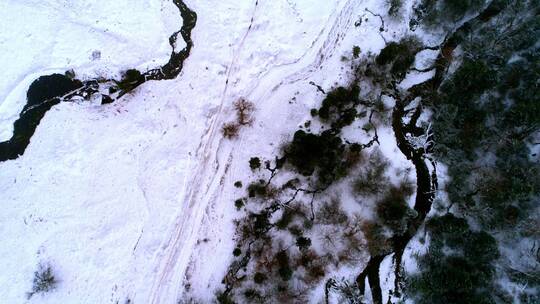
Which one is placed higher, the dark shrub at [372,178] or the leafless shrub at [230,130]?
the leafless shrub at [230,130]

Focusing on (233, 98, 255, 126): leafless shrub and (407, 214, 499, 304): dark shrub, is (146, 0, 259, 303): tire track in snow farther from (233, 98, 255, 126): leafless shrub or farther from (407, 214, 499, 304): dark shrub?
(407, 214, 499, 304): dark shrub

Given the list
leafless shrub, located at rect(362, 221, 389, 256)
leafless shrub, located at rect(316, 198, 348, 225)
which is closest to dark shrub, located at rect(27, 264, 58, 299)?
leafless shrub, located at rect(316, 198, 348, 225)

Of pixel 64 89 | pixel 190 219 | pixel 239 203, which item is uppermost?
pixel 64 89

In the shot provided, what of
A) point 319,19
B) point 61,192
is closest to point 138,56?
point 61,192

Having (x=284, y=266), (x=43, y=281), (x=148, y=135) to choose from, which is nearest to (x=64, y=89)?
(x=148, y=135)

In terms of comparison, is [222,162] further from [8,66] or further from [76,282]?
[8,66]

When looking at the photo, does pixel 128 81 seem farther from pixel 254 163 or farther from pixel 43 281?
pixel 43 281

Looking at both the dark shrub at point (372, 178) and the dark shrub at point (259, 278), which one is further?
the dark shrub at point (372, 178)

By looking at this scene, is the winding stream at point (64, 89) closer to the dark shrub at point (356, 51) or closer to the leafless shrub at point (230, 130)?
the leafless shrub at point (230, 130)

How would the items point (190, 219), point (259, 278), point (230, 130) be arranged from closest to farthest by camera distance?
point (259, 278) → point (190, 219) → point (230, 130)

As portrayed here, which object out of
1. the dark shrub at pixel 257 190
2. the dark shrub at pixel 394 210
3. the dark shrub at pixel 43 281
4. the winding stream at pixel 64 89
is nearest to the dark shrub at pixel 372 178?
the dark shrub at pixel 394 210
